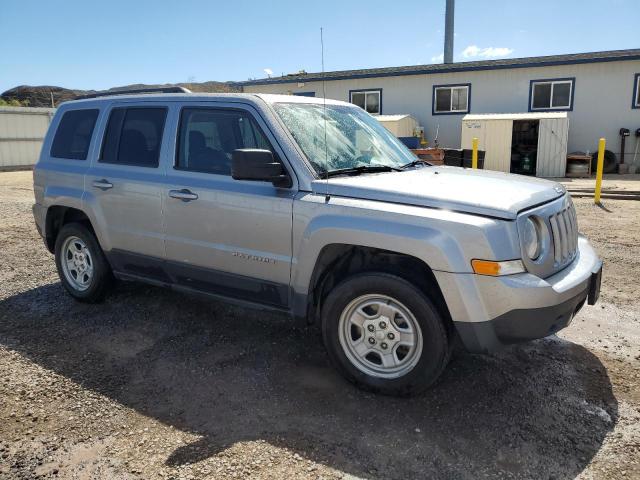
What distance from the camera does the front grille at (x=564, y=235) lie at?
332cm

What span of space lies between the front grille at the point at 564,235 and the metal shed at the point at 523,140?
588 inches

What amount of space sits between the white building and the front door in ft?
60.0

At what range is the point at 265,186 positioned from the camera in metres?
3.70

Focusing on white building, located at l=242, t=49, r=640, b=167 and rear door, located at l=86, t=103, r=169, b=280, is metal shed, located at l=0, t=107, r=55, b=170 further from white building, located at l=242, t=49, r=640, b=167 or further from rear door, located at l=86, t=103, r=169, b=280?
rear door, located at l=86, t=103, r=169, b=280

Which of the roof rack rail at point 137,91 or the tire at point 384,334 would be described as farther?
the roof rack rail at point 137,91

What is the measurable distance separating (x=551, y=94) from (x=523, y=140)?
7.80 ft

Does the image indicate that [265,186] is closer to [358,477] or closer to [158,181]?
[158,181]

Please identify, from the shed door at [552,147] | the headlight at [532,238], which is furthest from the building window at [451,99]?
the headlight at [532,238]

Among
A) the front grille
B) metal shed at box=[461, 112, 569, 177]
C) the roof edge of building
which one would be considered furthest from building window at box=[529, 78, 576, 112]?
the front grille

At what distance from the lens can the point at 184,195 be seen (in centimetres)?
405

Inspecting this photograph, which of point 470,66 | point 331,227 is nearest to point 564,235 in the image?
point 331,227

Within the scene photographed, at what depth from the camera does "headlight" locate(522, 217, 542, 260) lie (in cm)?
305

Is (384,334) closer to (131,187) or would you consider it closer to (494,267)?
(494,267)

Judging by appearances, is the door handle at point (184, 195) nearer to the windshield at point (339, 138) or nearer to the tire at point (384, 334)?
the windshield at point (339, 138)
